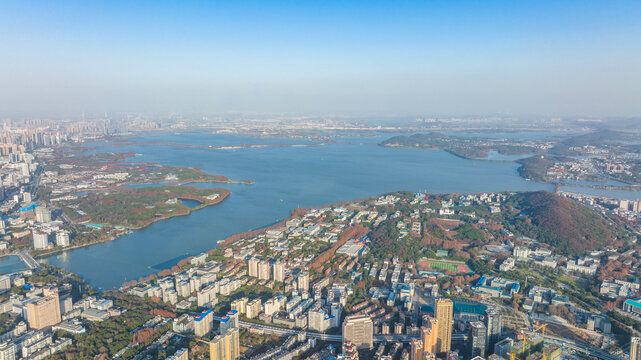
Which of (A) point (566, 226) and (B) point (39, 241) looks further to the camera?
(A) point (566, 226)

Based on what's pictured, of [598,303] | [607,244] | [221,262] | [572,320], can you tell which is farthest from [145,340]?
[607,244]

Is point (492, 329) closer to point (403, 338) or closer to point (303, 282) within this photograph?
point (403, 338)

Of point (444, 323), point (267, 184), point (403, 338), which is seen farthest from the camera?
point (267, 184)

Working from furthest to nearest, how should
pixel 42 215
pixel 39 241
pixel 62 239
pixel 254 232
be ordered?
pixel 42 215, pixel 254 232, pixel 62 239, pixel 39 241

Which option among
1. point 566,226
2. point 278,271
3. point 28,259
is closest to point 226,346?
point 278,271

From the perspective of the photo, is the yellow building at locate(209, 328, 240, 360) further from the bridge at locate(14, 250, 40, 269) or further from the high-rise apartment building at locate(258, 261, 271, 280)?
the bridge at locate(14, 250, 40, 269)

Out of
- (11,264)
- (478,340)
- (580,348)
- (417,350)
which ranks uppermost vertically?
(417,350)

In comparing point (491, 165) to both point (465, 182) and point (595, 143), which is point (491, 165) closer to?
point (465, 182)

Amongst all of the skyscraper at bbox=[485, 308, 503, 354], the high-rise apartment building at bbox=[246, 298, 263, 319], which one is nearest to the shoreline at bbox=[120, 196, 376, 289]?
the high-rise apartment building at bbox=[246, 298, 263, 319]
